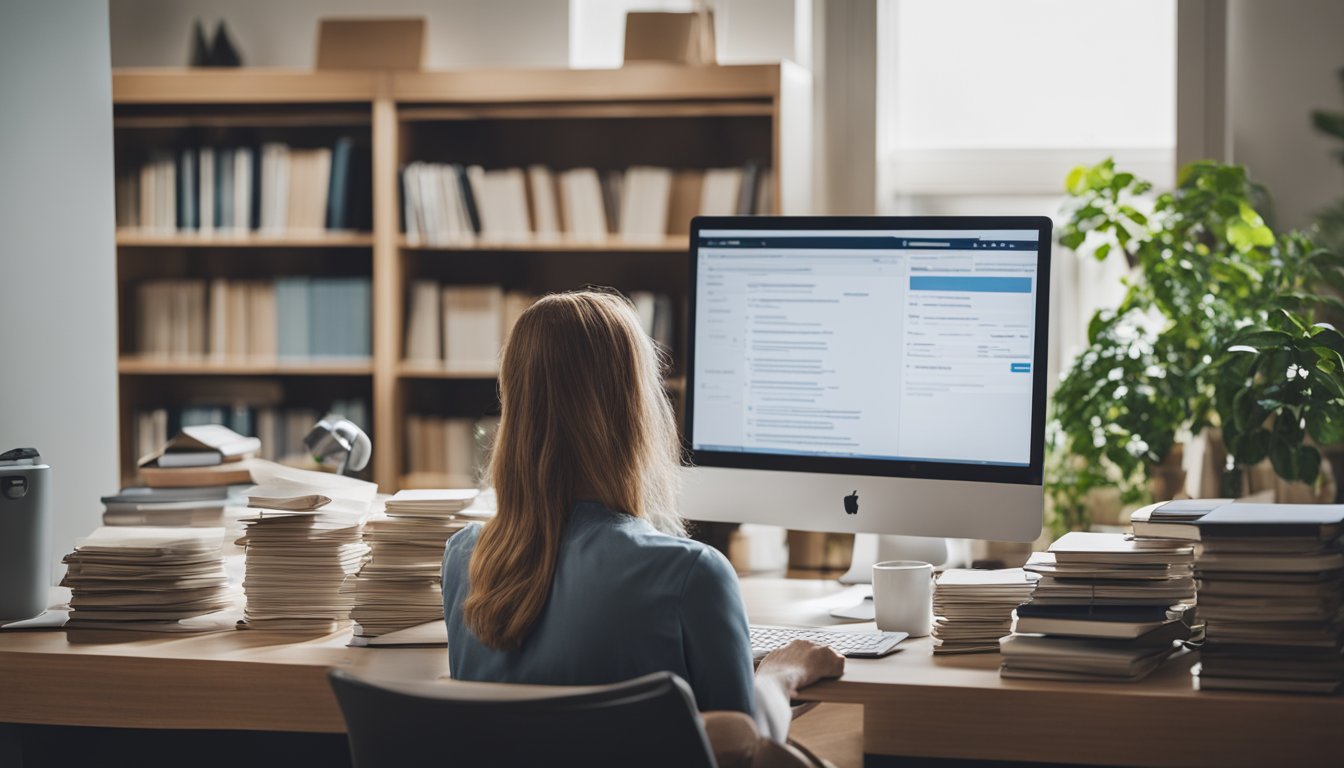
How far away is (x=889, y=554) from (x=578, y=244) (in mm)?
1836

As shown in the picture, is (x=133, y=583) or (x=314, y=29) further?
(x=314, y=29)

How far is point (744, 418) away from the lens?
1.96m

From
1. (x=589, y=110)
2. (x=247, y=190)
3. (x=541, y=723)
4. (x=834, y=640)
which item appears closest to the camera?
(x=541, y=723)

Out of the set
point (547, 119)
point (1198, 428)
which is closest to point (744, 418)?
point (1198, 428)

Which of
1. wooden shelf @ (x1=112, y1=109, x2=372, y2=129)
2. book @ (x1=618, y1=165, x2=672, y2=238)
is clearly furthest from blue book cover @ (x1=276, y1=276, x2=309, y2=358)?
book @ (x1=618, y1=165, x2=672, y2=238)

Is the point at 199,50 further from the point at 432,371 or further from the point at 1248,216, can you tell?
the point at 1248,216

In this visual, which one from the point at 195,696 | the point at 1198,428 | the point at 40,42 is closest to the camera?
the point at 195,696

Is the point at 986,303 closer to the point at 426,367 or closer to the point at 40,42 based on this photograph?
the point at 40,42

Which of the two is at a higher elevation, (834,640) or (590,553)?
(590,553)

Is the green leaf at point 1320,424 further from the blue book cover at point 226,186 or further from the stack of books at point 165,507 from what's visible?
the blue book cover at point 226,186

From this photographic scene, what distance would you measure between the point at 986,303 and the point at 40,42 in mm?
1584

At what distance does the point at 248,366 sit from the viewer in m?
3.78

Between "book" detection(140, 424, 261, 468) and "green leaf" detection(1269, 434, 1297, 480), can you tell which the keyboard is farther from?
"book" detection(140, 424, 261, 468)

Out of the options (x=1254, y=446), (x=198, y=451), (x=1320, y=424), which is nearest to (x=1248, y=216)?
(x=1254, y=446)
